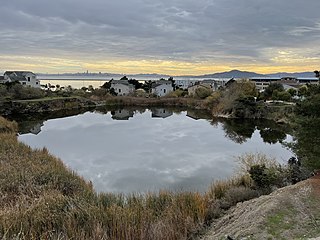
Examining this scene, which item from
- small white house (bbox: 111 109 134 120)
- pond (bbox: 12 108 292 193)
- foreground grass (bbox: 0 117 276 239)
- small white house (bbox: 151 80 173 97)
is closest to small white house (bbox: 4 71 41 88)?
small white house (bbox: 151 80 173 97)

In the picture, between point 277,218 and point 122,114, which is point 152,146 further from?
point 122,114

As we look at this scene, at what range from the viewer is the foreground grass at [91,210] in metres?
6.67

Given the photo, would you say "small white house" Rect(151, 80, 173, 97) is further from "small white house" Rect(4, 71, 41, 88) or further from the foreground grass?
the foreground grass

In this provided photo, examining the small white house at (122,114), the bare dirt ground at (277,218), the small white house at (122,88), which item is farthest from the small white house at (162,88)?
the bare dirt ground at (277,218)

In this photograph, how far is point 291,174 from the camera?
38.9ft

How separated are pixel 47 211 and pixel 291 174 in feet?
28.0

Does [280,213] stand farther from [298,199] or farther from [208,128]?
[208,128]

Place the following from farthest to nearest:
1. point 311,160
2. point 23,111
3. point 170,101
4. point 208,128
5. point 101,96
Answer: point 101,96, point 170,101, point 23,111, point 208,128, point 311,160

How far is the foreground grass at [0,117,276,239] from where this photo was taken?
6673 millimetres

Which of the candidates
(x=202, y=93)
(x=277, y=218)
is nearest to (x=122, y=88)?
(x=202, y=93)

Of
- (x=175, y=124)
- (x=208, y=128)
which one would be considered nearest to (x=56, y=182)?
(x=208, y=128)

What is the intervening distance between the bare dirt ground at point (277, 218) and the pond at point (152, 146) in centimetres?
483

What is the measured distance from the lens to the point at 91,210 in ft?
24.3

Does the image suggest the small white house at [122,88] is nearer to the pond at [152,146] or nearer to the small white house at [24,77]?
the small white house at [24,77]
